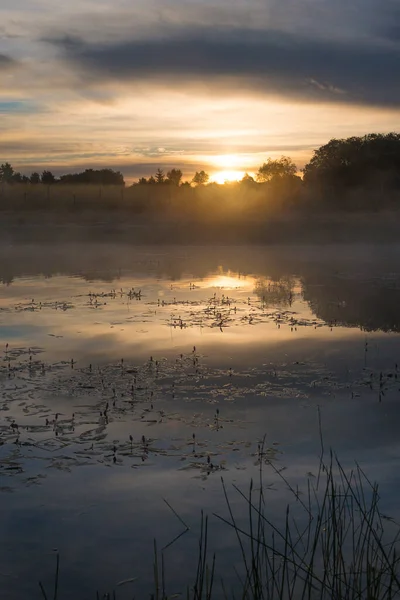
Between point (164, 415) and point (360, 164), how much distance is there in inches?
A: 3069

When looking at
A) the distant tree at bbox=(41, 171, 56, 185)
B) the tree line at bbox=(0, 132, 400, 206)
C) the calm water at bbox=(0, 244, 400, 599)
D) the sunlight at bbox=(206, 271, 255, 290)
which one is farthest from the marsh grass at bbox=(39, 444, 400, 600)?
the distant tree at bbox=(41, 171, 56, 185)

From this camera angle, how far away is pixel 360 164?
8531cm

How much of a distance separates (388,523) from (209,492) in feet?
6.54

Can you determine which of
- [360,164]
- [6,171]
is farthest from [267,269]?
[6,171]

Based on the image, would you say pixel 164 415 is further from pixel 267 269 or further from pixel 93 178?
pixel 93 178

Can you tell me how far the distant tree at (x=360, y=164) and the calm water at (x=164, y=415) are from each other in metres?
60.0

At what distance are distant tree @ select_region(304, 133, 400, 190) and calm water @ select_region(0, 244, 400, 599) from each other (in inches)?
2363

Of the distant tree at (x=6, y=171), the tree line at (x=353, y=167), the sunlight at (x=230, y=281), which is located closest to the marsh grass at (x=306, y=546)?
the sunlight at (x=230, y=281)

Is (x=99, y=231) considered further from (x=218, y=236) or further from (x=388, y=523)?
(x=388, y=523)

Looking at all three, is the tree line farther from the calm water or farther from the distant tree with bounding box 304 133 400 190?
the calm water

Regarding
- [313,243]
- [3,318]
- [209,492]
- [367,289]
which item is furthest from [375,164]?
[209,492]

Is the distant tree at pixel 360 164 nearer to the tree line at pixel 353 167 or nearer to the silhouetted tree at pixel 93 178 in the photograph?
the tree line at pixel 353 167

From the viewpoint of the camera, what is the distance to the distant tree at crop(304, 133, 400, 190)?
84.2 meters

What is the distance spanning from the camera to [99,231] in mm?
70688
